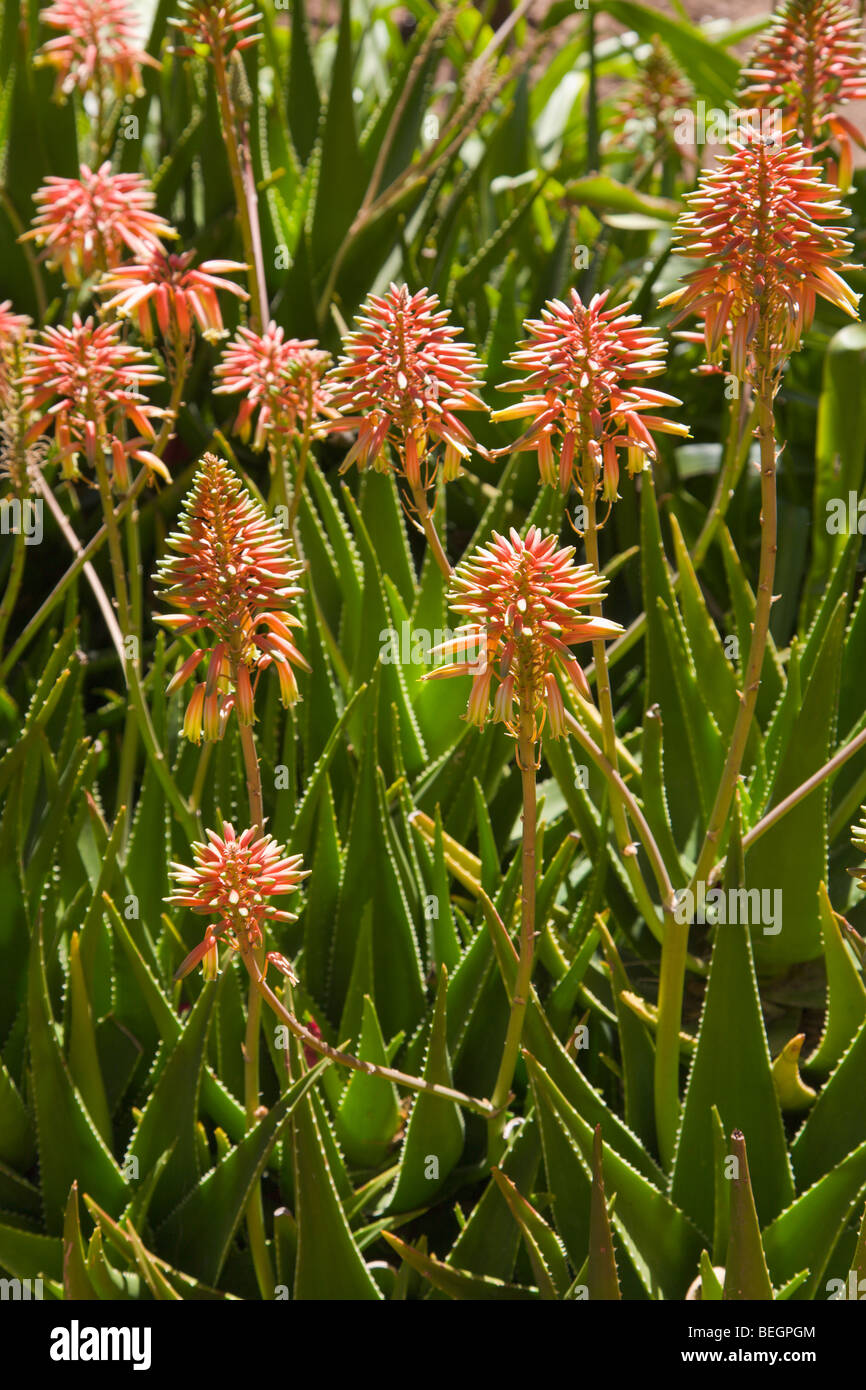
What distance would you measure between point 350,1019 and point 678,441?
4.10ft

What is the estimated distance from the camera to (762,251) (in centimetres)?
74

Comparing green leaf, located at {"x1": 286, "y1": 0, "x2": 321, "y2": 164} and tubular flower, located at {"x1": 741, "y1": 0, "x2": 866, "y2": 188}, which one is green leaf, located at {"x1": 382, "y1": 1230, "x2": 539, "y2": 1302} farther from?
green leaf, located at {"x1": 286, "y1": 0, "x2": 321, "y2": 164}

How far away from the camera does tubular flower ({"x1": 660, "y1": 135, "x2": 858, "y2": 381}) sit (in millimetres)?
734

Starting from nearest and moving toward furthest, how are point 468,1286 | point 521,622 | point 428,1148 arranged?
point 521,622 → point 468,1286 → point 428,1148

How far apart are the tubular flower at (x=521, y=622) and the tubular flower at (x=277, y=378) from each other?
1.41 ft

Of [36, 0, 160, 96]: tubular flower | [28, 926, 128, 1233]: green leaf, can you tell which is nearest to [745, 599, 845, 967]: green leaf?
[28, 926, 128, 1233]: green leaf

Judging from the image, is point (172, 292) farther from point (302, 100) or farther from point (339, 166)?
point (302, 100)

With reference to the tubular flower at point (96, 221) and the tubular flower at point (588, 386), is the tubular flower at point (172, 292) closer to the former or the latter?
the tubular flower at point (96, 221)

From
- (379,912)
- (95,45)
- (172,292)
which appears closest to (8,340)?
(172,292)

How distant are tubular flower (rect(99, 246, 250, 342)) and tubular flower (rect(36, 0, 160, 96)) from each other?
2.22 feet

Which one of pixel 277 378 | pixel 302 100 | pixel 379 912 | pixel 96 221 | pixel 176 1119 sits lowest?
pixel 176 1119

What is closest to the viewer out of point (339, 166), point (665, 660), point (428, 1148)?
point (428, 1148)

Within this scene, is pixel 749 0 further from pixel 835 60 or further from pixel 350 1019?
pixel 350 1019

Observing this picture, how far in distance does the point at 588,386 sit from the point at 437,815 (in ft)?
1.39
